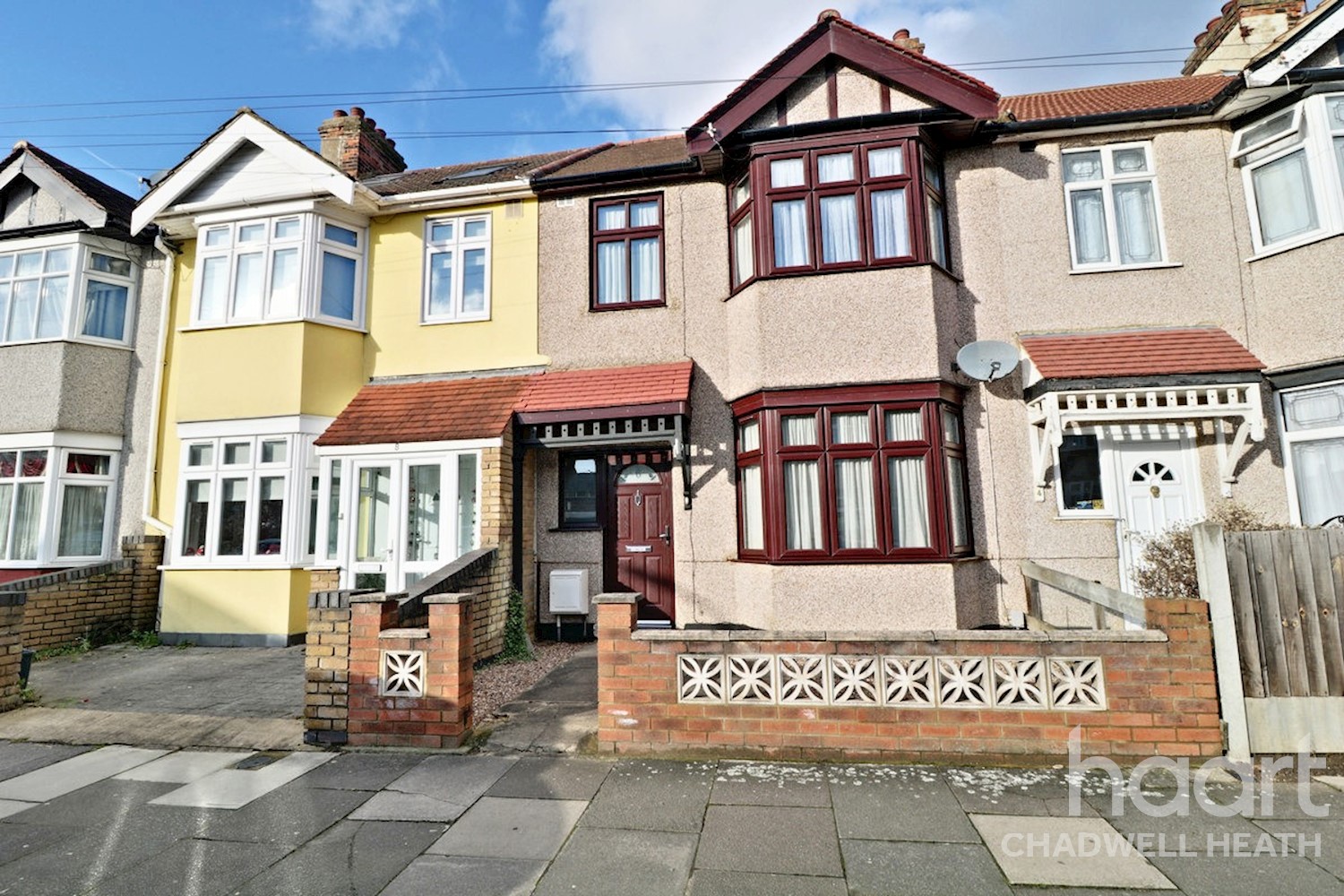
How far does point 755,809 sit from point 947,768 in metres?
1.33

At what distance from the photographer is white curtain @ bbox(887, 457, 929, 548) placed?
6789 millimetres

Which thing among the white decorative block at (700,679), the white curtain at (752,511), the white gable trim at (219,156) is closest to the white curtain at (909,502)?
the white curtain at (752,511)

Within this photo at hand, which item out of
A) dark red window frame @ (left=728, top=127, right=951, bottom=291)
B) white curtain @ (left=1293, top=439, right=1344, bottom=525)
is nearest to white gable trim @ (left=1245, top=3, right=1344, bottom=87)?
dark red window frame @ (left=728, top=127, right=951, bottom=291)

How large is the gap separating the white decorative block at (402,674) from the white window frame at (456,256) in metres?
5.36

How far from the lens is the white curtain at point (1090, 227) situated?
763cm

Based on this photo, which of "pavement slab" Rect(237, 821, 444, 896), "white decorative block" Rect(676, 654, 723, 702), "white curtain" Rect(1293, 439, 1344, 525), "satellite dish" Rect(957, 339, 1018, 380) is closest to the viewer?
"pavement slab" Rect(237, 821, 444, 896)

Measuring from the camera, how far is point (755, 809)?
3602 mm

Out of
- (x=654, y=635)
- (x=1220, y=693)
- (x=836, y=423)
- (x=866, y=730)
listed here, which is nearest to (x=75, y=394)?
(x=654, y=635)

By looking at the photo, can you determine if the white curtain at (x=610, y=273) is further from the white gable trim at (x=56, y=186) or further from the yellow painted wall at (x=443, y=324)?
the white gable trim at (x=56, y=186)

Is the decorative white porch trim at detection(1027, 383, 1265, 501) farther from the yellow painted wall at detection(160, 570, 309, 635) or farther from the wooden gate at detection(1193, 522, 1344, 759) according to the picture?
the yellow painted wall at detection(160, 570, 309, 635)

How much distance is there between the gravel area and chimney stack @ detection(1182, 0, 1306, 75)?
467 inches

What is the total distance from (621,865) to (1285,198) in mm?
9198

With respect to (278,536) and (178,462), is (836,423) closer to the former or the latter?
(278,536)

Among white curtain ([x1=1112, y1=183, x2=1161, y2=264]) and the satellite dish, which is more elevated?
white curtain ([x1=1112, y1=183, x2=1161, y2=264])
